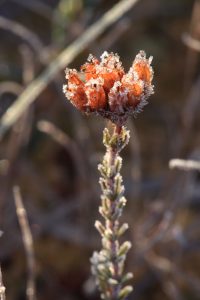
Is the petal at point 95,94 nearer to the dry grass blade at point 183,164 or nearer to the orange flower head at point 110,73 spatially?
the orange flower head at point 110,73

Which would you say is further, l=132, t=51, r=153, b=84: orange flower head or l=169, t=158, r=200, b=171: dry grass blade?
l=169, t=158, r=200, b=171: dry grass blade

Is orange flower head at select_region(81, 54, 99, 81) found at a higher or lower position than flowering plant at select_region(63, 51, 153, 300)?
higher

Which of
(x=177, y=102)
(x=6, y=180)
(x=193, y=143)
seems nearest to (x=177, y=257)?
(x=6, y=180)

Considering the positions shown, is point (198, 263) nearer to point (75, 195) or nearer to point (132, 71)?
point (75, 195)

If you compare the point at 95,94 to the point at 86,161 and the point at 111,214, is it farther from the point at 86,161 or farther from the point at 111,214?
the point at 86,161

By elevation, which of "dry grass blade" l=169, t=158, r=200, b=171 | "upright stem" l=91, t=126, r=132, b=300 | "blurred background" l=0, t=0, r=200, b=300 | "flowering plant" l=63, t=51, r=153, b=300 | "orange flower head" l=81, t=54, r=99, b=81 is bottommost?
"upright stem" l=91, t=126, r=132, b=300

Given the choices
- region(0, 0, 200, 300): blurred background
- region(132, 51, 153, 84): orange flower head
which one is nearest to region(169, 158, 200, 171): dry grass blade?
region(0, 0, 200, 300): blurred background

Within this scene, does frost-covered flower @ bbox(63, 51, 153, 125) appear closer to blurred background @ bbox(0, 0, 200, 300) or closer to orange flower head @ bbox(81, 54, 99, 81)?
orange flower head @ bbox(81, 54, 99, 81)

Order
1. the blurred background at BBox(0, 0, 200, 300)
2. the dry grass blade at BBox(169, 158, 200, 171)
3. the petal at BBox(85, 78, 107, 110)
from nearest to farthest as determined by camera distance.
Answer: the petal at BBox(85, 78, 107, 110), the dry grass blade at BBox(169, 158, 200, 171), the blurred background at BBox(0, 0, 200, 300)
